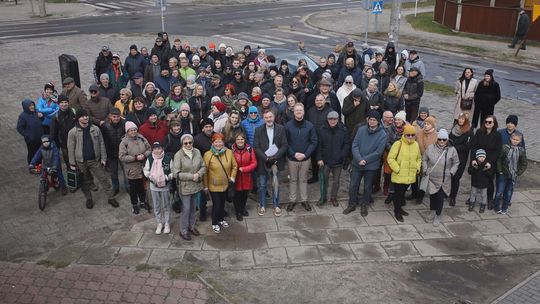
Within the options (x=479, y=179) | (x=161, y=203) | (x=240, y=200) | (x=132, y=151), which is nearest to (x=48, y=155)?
(x=132, y=151)

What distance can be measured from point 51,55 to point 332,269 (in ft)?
61.8

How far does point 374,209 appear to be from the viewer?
9.20 meters

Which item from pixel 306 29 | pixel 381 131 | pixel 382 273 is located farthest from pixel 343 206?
pixel 306 29

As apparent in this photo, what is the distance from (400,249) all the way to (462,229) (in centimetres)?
134

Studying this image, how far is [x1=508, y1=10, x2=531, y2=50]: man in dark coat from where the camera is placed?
23261 mm

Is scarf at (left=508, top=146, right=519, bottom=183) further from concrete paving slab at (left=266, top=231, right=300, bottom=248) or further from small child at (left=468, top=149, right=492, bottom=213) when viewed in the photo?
concrete paving slab at (left=266, top=231, right=300, bottom=248)

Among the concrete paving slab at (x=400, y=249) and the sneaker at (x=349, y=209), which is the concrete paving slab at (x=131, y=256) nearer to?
the sneaker at (x=349, y=209)

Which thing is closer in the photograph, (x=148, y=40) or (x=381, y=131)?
(x=381, y=131)

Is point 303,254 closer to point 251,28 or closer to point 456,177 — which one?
point 456,177

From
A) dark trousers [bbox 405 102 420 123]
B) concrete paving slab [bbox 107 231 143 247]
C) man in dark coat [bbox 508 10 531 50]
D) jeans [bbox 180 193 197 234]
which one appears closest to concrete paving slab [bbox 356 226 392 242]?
jeans [bbox 180 193 197 234]

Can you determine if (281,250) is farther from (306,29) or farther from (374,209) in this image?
(306,29)

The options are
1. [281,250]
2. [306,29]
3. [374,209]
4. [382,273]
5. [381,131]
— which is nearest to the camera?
[382,273]

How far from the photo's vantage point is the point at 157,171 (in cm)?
785

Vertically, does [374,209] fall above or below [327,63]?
below
